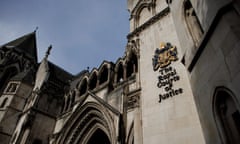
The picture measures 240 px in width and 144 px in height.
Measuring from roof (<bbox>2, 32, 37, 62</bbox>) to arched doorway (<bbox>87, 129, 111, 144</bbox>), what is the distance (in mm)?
23858

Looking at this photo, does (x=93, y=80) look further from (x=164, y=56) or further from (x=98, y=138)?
(x=164, y=56)

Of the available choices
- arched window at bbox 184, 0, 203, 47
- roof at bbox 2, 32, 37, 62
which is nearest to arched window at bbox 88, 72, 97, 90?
arched window at bbox 184, 0, 203, 47

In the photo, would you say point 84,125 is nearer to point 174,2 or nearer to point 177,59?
point 177,59

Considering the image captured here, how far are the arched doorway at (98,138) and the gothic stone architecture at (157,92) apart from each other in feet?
0.22

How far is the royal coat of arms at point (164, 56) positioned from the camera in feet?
24.1

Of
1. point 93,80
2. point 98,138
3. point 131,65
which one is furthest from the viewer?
point 93,80

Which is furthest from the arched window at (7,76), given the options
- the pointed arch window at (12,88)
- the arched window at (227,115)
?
the arched window at (227,115)

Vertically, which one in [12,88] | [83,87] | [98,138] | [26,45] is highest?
[26,45]

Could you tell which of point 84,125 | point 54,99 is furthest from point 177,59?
point 54,99

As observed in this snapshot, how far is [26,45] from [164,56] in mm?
31287

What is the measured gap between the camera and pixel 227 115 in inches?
149

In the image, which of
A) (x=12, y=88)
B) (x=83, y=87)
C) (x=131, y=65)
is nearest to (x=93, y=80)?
(x=83, y=87)

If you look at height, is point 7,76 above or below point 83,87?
above

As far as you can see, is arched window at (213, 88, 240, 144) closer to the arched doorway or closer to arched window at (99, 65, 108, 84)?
the arched doorway
